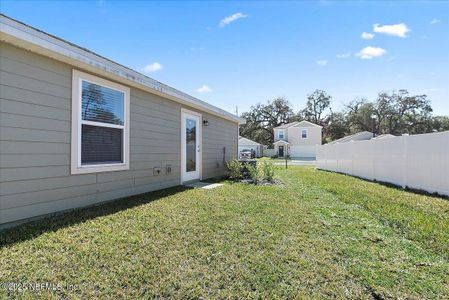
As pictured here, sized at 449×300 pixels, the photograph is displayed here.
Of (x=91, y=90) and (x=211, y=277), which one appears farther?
(x=91, y=90)

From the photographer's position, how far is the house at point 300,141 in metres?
37.9

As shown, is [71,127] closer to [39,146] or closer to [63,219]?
[39,146]

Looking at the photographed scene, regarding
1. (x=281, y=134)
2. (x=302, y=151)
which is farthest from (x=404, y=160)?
(x=281, y=134)

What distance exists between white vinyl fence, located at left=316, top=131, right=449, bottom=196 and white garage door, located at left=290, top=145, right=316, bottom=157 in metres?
26.0

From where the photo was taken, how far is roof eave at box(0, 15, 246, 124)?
329cm

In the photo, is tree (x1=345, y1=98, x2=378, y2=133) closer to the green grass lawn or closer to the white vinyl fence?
the white vinyl fence

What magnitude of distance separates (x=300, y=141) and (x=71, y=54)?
3752 cm

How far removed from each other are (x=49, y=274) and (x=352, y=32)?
11881 millimetres

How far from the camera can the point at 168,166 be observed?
7.01m

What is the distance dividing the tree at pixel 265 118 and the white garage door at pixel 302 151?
10.3 m

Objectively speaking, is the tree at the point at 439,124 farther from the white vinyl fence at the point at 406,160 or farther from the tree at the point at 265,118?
the white vinyl fence at the point at 406,160

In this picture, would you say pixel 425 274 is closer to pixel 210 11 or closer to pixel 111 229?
pixel 111 229

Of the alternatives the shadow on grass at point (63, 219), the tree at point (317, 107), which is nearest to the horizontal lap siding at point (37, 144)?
the shadow on grass at point (63, 219)

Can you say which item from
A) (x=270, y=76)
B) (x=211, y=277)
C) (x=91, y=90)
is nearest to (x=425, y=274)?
(x=211, y=277)
